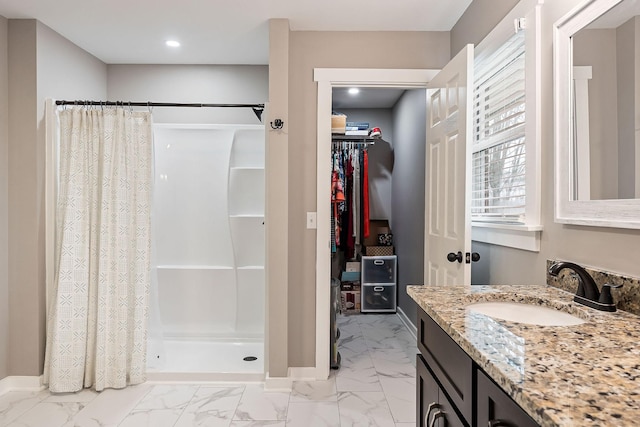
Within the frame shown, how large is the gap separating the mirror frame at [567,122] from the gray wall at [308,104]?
135cm

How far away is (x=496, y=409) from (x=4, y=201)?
2987mm

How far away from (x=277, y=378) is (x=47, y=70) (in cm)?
262

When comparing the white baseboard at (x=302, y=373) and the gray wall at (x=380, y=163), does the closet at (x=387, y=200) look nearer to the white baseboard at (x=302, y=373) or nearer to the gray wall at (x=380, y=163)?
the gray wall at (x=380, y=163)

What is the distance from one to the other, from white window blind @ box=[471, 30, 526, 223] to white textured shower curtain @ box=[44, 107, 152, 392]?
216cm

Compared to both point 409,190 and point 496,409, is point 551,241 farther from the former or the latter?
point 409,190

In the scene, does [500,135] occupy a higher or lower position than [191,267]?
higher

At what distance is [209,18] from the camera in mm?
2395

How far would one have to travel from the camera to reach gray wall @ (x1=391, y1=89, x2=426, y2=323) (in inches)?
134

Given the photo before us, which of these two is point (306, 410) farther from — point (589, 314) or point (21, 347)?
point (21, 347)

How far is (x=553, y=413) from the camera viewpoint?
53cm

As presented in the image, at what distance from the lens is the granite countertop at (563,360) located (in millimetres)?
540

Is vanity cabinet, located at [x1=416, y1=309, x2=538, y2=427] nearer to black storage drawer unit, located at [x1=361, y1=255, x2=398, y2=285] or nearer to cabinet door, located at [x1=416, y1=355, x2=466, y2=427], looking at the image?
cabinet door, located at [x1=416, y1=355, x2=466, y2=427]

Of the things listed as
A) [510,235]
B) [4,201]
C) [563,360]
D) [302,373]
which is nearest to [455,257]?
[510,235]

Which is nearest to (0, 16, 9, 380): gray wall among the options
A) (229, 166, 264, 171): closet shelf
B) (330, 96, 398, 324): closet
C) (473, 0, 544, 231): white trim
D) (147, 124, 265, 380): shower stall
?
(147, 124, 265, 380): shower stall
